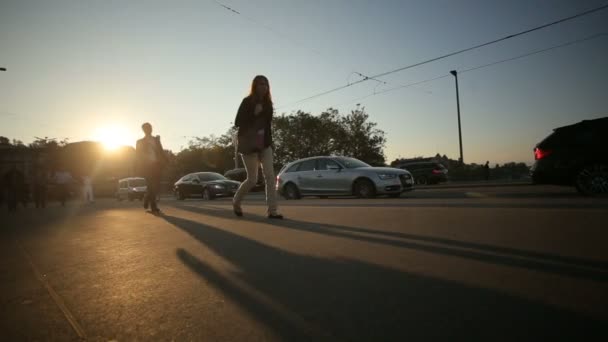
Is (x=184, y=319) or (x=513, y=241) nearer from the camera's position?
(x=184, y=319)

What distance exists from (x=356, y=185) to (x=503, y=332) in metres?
10.5

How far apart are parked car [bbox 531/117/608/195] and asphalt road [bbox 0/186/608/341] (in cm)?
509

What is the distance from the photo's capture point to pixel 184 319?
169 centimetres

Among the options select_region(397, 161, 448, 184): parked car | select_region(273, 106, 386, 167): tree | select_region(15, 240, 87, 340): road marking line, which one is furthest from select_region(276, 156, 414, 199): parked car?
select_region(273, 106, 386, 167): tree

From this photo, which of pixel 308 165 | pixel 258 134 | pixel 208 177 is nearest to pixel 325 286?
pixel 258 134

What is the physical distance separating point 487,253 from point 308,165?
35.4 ft

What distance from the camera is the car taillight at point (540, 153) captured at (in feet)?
28.0

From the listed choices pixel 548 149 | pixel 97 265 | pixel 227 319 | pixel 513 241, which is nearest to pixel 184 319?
pixel 227 319

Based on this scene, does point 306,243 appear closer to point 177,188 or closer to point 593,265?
point 593,265

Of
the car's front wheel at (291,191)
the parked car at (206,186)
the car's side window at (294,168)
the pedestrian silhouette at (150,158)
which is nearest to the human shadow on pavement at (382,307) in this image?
the pedestrian silhouette at (150,158)

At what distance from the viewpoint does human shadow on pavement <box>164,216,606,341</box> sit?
55.3 inches

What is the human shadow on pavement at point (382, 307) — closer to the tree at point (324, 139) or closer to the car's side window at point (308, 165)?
A: the car's side window at point (308, 165)

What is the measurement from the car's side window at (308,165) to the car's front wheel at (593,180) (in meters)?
7.69

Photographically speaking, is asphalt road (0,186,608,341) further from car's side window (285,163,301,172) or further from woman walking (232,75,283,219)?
car's side window (285,163,301,172)
